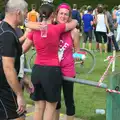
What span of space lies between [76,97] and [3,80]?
3.80 m

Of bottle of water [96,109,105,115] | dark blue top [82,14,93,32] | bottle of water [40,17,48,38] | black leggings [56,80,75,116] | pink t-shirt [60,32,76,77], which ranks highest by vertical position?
bottle of water [40,17,48,38]

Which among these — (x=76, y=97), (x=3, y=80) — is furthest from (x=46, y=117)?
(x=76, y=97)

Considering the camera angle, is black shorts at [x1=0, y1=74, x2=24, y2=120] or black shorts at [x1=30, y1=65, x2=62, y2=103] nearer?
black shorts at [x1=0, y1=74, x2=24, y2=120]

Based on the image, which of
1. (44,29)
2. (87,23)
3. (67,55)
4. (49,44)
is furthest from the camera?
(87,23)

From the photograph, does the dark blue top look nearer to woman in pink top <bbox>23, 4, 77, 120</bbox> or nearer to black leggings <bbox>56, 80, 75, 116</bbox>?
black leggings <bbox>56, 80, 75, 116</bbox>

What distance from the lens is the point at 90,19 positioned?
15453 millimetres

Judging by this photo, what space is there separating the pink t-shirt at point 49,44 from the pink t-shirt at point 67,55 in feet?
0.51

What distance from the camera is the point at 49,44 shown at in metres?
4.25

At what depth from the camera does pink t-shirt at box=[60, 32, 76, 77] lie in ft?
14.7

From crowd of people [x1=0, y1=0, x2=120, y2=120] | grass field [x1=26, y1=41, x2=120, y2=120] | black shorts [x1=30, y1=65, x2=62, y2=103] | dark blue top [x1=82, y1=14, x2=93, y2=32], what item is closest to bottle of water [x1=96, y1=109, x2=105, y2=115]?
grass field [x1=26, y1=41, x2=120, y2=120]

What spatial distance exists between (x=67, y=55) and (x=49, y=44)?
40cm

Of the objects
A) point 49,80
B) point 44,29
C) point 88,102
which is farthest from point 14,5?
point 88,102

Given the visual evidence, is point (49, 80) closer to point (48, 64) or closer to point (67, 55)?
point (48, 64)

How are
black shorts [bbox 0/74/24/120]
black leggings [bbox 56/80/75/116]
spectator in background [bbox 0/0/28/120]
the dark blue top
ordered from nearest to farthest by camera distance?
spectator in background [bbox 0/0/28/120]
black shorts [bbox 0/74/24/120]
black leggings [bbox 56/80/75/116]
the dark blue top
